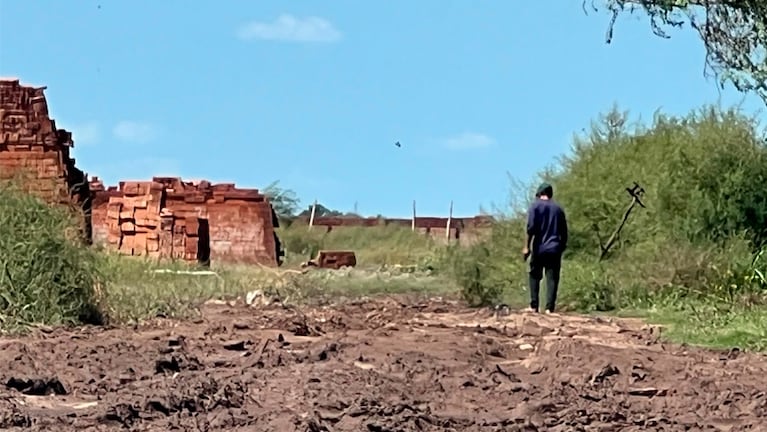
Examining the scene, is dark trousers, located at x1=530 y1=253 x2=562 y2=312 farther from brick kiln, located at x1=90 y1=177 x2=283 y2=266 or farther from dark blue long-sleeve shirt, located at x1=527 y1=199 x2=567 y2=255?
brick kiln, located at x1=90 y1=177 x2=283 y2=266

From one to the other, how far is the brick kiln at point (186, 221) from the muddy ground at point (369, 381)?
38.6 ft

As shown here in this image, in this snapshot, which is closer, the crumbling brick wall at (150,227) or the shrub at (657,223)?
the shrub at (657,223)

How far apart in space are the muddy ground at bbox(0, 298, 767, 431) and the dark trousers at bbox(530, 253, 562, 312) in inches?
70.7

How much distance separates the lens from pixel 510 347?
41.2 ft

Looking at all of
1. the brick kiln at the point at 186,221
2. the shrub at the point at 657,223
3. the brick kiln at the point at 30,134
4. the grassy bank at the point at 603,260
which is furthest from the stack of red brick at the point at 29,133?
the shrub at the point at 657,223

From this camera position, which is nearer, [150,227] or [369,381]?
[369,381]

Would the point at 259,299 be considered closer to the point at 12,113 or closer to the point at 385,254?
the point at 12,113

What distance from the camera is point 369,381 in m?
9.44

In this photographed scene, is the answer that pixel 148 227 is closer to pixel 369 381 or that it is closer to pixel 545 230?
pixel 545 230

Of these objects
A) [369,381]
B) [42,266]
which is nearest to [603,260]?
[42,266]

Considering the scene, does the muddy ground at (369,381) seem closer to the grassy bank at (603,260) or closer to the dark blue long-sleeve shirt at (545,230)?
the grassy bank at (603,260)

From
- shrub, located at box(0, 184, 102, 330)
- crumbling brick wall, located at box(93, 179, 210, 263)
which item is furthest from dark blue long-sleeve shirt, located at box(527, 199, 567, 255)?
crumbling brick wall, located at box(93, 179, 210, 263)

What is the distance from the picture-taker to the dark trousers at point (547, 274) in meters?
16.2

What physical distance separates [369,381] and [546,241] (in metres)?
7.09
